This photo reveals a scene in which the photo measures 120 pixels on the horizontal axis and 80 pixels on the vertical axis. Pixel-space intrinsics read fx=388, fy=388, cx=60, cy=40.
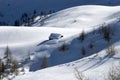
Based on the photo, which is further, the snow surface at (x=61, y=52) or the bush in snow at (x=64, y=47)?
the bush in snow at (x=64, y=47)

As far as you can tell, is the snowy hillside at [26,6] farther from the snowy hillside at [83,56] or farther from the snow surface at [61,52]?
the snowy hillside at [83,56]

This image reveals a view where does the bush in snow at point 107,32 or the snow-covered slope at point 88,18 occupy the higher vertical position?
the bush in snow at point 107,32

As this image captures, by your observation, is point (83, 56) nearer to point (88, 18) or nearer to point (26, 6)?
point (88, 18)

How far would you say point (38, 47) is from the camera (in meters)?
18.8

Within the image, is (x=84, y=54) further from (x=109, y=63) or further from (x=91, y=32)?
(x=109, y=63)

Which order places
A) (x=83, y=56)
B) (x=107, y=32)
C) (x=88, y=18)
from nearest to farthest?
1. (x=83, y=56)
2. (x=107, y=32)
3. (x=88, y=18)

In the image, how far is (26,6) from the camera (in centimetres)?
17362

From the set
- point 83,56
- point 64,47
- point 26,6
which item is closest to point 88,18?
point 64,47

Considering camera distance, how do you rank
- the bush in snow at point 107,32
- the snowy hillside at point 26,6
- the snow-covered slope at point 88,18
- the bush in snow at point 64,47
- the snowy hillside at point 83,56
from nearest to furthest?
the snowy hillside at point 83,56
the bush in snow at point 107,32
the bush in snow at point 64,47
the snow-covered slope at point 88,18
the snowy hillside at point 26,6

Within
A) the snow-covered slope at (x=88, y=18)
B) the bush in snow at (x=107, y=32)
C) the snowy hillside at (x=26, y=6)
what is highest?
the bush in snow at (x=107, y=32)

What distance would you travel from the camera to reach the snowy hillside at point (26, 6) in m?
155

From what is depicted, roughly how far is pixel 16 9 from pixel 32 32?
152 meters

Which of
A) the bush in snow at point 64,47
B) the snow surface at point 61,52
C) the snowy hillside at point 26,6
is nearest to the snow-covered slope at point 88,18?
the snow surface at point 61,52

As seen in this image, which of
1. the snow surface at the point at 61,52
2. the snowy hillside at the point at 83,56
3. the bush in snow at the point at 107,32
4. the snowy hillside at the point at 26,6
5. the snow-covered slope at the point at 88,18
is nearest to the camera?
the snowy hillside at the point at 83,56
